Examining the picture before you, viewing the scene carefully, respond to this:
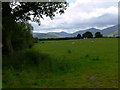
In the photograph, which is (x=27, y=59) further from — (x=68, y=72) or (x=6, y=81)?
(x=6, y=81)

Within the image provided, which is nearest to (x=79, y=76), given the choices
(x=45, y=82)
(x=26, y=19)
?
(x=45, y=82)

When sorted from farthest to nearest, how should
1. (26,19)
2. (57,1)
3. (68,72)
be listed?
(26,19) < (57,1) < (68,72)

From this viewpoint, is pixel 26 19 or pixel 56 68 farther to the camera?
pixel 26 19

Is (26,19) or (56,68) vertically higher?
(26,19)

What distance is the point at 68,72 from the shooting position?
11.7 metres

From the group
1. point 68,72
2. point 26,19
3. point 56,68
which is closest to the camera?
point 68,72

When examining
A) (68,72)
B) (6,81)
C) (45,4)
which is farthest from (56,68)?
(45,4)

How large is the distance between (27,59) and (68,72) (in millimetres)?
3463

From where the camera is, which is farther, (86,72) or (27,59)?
(27,59)

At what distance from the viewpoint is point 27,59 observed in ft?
45.3

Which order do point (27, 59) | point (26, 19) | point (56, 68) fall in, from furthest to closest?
point (26, 19), point (27, 59), point (56, 68)

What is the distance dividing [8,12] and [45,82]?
8314mm

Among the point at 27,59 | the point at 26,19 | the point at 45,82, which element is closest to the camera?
the point at 45,82

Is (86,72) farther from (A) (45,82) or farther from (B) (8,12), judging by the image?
(B) (8,12)
